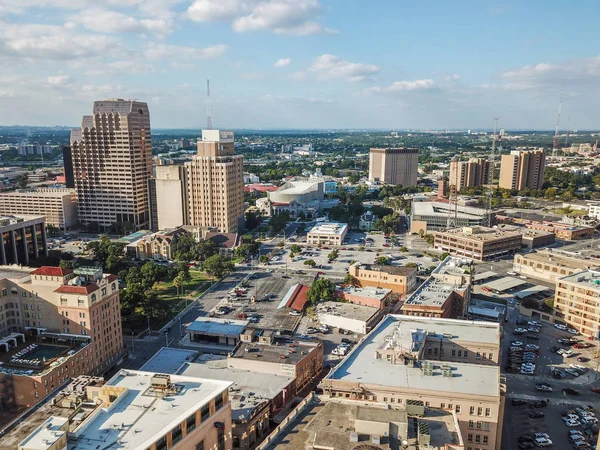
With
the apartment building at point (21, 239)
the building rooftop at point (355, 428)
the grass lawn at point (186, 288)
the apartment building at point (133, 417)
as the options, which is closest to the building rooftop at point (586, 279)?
the building rooftop at point (355, 428)

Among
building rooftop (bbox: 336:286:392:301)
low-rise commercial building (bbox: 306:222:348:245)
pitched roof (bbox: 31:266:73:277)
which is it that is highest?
pitched roof (bbox: 31:266:73:277)

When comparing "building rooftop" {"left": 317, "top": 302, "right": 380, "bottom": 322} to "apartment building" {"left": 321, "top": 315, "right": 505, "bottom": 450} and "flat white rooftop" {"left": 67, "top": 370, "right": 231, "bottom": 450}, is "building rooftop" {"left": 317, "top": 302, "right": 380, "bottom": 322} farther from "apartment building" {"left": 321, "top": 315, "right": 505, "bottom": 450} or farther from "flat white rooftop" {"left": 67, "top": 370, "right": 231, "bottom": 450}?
"flat white rooftop" {"left": 67, "top": 370, "right": 231, "bottom": 450}

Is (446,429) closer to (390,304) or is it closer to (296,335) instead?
(296,335)

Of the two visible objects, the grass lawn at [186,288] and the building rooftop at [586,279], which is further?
the grass lawn at [186,288]

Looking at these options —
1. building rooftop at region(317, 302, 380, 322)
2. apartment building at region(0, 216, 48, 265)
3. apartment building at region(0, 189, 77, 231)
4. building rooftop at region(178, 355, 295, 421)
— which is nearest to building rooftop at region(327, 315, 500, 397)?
building rooftop at region(178, 355, 295, 421)

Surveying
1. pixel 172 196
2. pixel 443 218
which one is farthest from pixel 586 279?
pixel 172 196

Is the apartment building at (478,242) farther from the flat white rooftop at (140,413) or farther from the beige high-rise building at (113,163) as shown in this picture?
the flat white rooftop at (140,413)
